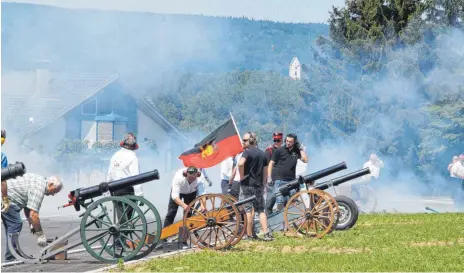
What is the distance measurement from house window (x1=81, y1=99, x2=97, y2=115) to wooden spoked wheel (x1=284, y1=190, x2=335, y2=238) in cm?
2864

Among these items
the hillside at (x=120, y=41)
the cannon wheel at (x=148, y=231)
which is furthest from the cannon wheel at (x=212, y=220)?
the hillside at (x=120, y=41)

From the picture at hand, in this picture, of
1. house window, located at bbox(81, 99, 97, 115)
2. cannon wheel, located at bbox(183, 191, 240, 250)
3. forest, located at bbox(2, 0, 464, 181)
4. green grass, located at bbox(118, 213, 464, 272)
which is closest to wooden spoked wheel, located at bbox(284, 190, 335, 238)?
green grass, located at bbox(118, 213, 464, 272)

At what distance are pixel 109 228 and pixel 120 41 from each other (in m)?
29.6

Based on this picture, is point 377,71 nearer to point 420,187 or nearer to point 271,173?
point 420,187

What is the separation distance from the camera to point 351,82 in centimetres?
4162

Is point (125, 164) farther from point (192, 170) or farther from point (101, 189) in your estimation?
point (101, 189)

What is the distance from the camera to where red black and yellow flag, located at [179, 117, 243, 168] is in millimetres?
19344

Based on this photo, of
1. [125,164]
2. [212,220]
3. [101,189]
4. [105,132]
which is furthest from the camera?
[105,132]

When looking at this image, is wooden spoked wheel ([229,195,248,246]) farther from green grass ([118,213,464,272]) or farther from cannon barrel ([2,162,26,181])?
cannon barrel ([2,162,26,181])

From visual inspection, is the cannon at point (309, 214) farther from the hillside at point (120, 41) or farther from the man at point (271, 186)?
the hillside at point (120, 41)

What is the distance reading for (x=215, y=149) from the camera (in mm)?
19688

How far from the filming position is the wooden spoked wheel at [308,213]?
1872 centimetres

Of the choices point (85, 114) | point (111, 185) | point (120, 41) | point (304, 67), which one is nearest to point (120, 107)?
point (85, 114)

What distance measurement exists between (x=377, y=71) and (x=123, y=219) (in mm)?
25750
